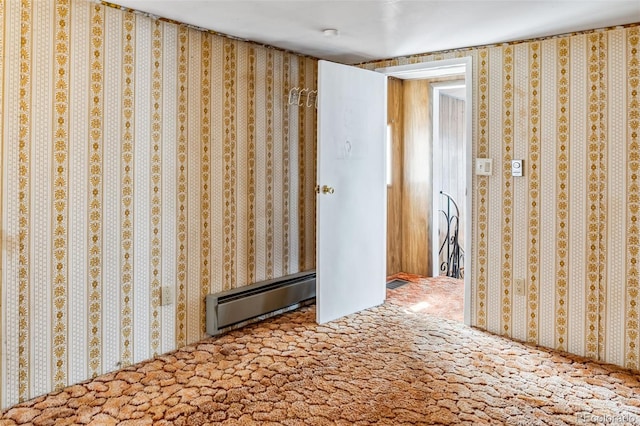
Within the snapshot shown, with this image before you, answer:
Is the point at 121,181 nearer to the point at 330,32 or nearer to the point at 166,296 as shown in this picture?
the point at 166,296

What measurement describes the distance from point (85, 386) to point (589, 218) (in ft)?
10.1

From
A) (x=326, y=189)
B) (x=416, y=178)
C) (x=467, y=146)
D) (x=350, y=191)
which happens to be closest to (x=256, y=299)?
(x=326, y=189)

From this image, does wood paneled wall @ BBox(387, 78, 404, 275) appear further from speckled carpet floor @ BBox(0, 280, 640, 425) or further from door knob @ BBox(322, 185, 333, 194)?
speckled carpet floor @ BBox(0, 280, 640, 425)

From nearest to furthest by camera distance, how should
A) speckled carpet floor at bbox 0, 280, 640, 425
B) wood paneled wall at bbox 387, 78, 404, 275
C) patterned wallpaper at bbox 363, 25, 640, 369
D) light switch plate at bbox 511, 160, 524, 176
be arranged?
speckled carpet floor at bbox 0, 280, 640, 425 < patterned wallpaper at bbox 363, 25, 640, 369 < light switch plate at bbox 511, 160, 524, 176 < wood paneled wall at bbox 387, 78, 404, 275

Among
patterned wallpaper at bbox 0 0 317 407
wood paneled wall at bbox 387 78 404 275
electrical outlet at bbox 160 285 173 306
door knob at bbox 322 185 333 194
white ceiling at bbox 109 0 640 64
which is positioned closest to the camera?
patterned wallpaper at bbox 0 0 317 407

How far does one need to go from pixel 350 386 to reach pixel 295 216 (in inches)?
65.8

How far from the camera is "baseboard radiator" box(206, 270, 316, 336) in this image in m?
3.28

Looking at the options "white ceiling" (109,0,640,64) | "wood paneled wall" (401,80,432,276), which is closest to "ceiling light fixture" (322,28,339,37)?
"white ceiling" (109,0,640,64)

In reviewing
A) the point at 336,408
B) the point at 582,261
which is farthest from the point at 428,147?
the point at 336,408

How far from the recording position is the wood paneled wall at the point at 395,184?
5.23 meters

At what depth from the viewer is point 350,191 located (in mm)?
3803

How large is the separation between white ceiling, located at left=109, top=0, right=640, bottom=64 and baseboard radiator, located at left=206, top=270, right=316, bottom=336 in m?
1.76

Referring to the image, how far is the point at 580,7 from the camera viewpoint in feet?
8.36

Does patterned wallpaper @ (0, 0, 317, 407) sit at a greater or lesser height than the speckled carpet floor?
greater
